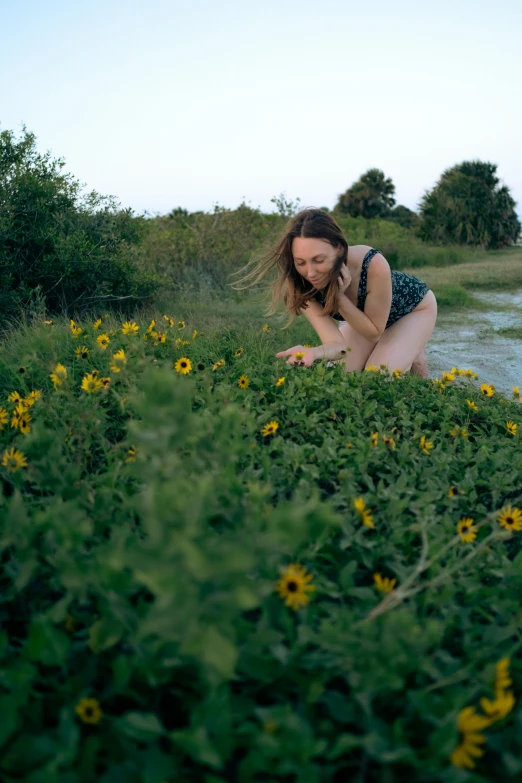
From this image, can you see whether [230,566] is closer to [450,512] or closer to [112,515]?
[112,515]

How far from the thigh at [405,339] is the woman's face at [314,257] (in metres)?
0.89

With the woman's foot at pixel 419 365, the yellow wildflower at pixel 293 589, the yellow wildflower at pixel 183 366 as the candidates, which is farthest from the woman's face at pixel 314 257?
the yellow wildflower at pixel 293 589

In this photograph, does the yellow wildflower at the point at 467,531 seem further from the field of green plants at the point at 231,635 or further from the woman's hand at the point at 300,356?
the woman's hand at the point at 300,356

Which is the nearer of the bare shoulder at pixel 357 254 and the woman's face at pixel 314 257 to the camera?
the woman's face at pixel 314 257

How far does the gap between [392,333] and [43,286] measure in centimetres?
310

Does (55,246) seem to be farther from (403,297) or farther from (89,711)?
(89,711)

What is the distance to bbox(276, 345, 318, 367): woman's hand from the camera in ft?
12.7

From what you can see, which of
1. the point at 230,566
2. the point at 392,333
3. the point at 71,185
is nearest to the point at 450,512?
the point at 230,566

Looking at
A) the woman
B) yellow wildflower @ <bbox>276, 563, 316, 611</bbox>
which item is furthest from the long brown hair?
yellow wildflower @ <bbox>276, 563, 316, 611</bbox>

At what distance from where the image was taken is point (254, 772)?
1.26m

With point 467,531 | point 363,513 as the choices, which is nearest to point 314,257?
point 363,513

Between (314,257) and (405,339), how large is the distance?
1.19 metres

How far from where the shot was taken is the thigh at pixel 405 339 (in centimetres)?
502

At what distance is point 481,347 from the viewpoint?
276 inches
